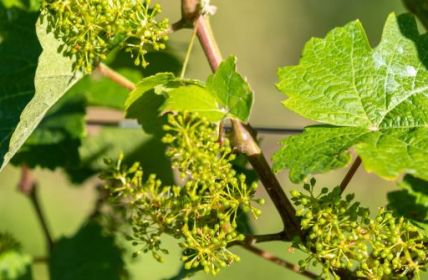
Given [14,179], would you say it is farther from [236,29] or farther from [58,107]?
[58,107]

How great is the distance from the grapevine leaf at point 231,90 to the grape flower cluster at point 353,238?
160 mm

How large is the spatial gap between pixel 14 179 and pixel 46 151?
418 cm

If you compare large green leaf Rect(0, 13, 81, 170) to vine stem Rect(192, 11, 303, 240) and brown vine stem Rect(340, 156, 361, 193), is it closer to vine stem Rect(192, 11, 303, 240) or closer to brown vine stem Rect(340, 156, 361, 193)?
vine stem Rect(192, 11, 303, 240)

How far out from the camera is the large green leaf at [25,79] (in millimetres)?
1424

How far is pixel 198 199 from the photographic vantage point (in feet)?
4.26

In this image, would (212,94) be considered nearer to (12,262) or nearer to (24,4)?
(24,4)

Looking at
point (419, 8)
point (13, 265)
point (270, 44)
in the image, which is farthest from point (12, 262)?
point (270, 44)

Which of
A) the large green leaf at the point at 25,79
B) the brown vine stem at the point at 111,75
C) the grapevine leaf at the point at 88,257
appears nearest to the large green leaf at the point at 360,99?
the large green leaf at the point at 25,79

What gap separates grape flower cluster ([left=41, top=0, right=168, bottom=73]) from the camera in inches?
53.3

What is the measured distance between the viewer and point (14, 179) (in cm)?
611

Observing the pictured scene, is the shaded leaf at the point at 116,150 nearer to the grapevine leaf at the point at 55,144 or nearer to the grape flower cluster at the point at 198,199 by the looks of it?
the grapevine leaf at the point at 55,144

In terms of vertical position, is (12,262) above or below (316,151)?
below

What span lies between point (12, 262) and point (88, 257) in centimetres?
19

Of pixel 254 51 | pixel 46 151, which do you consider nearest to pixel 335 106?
pixel 46 151
